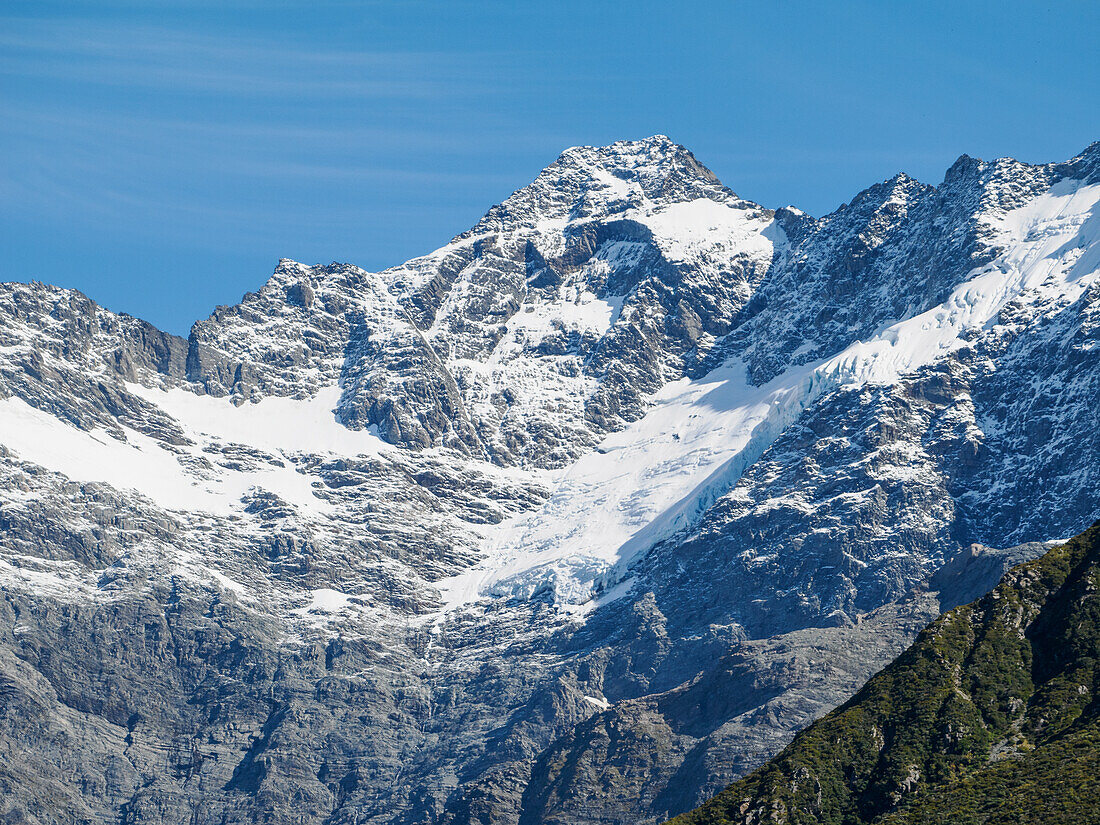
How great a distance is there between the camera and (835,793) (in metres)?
166

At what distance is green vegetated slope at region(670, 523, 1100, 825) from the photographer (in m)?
154

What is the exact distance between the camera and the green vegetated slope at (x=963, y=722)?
154 m

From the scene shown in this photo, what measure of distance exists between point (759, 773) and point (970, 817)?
2948cm

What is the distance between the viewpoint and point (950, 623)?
570 feet

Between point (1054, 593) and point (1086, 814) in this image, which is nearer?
point (1086, 814)

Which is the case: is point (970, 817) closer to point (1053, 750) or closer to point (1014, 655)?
point (1053, 750)

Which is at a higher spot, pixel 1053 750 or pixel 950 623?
pixel 950 623

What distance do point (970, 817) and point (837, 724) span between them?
87.8 ft

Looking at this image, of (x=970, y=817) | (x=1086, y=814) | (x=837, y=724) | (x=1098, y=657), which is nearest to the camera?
(x=1086, y=814)

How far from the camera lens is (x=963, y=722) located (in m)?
163

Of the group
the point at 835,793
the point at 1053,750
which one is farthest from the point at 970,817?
the point at 835,793

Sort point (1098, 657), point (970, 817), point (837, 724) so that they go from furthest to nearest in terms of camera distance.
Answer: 1. point (837, 724)
2. point (1098, 657)
3. point (970, 817)

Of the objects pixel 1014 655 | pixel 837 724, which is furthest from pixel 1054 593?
pixel 837 724

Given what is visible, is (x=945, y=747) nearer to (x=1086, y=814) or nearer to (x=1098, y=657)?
(x=1098, y=657)
